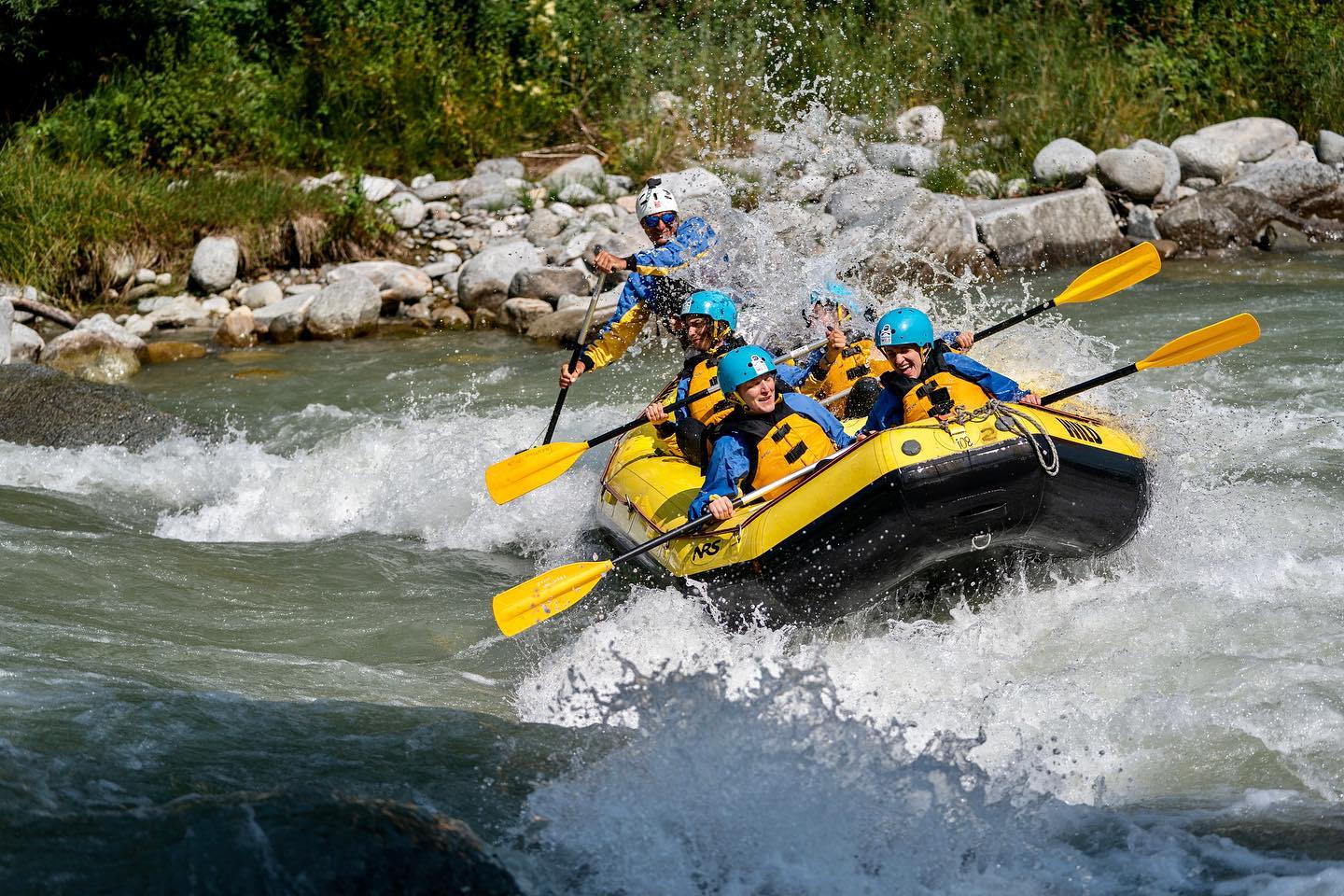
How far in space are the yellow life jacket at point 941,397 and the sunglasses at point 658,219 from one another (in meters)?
2.31

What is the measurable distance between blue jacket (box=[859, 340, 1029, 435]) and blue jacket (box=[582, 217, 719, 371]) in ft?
6.48

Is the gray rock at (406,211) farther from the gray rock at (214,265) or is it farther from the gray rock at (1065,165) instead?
the gray rock at (1065,165)

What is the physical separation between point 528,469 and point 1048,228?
7210mm

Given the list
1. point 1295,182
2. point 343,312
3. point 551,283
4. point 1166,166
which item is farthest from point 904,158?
point 343,312

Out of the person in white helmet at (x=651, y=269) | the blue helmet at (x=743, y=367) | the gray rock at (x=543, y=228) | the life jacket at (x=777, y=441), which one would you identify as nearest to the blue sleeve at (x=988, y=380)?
the life jacket at (x=777, y=441)

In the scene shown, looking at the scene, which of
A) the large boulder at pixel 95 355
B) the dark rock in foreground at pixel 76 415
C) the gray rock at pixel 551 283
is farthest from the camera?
the gray rock at pixel 551 283

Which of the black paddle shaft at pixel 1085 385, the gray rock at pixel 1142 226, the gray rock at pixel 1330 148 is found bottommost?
the gray rock at pixel 1142 226

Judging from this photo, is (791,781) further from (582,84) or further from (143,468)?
(582,84)

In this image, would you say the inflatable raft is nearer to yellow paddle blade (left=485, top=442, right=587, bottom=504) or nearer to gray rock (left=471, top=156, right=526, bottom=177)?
yellow paddle blade (left=485, top=442, right=587, bottom=504)

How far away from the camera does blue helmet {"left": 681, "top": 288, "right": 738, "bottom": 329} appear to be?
6125mm

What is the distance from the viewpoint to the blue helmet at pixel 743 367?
508 cm

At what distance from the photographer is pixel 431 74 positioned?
1413cm

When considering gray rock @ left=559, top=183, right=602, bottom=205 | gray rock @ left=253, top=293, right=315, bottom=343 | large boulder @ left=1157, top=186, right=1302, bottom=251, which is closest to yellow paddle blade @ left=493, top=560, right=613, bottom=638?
gray rock @ left=253, top=293, right=315, bottom=343

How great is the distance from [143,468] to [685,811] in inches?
208
